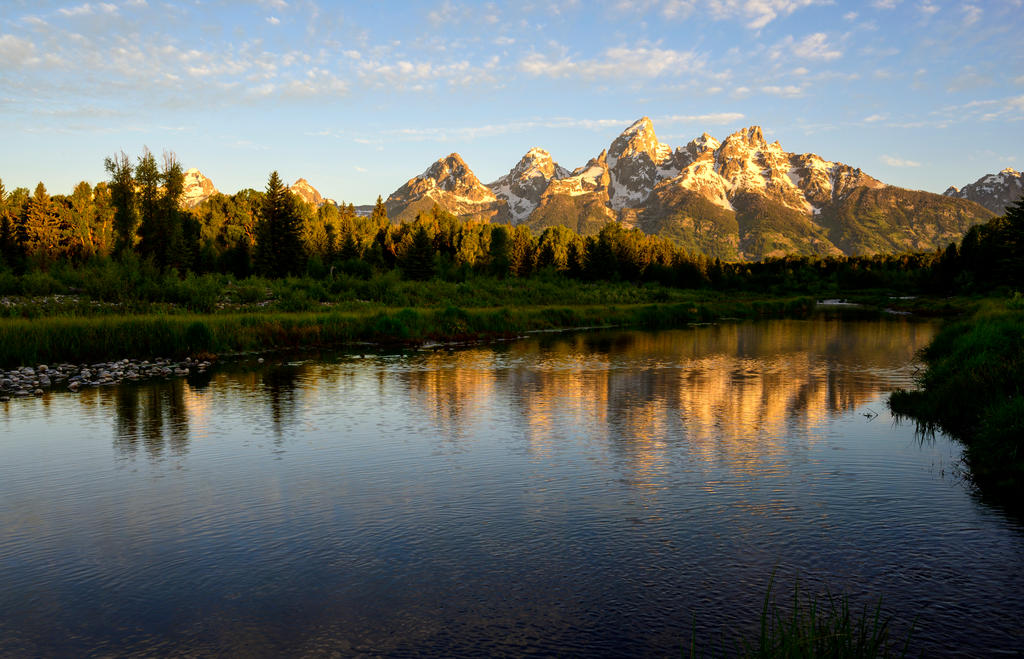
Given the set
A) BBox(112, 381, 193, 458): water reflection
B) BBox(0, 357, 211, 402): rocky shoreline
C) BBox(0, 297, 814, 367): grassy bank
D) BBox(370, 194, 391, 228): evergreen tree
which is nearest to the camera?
BBox(112, 381, 193, 458): water reflection

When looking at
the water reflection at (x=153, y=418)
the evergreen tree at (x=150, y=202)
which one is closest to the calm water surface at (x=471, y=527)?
the water reflection at (x=153, y=418)

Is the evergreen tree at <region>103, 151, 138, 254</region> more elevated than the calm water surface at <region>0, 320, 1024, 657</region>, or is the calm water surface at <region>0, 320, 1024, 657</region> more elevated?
the evergreen tree at <region>103, 151, 138, 254</region>

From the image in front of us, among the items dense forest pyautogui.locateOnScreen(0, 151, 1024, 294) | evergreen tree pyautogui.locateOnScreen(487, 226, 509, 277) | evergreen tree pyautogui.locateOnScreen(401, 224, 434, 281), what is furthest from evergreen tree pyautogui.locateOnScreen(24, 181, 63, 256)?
evergreen tree pyautogui.locateOnScreen(487, 226, 509, 277)

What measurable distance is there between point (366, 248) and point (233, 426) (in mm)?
97194

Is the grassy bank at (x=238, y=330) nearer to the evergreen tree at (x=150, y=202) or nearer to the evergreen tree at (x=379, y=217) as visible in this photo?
the evergreen tree at (x=150, y=202)

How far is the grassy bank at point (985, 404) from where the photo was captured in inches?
496

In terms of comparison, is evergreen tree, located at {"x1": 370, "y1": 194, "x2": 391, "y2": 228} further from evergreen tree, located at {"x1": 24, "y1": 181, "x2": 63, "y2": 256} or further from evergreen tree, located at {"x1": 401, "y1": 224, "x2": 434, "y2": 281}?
evergreen tree, located at {"x1": 24, "y1": 181, "x2": 63, "y2": 256}

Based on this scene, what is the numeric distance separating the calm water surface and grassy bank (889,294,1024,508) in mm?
785

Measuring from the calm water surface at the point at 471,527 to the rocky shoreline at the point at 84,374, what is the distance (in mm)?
3372

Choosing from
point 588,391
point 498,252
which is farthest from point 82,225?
point 588,391

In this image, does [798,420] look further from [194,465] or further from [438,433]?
[194,465]

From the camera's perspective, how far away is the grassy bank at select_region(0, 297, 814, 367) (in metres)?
28.6

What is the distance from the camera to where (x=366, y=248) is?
112438 mm

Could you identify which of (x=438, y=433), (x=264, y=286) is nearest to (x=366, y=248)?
(x=264, y=286)
